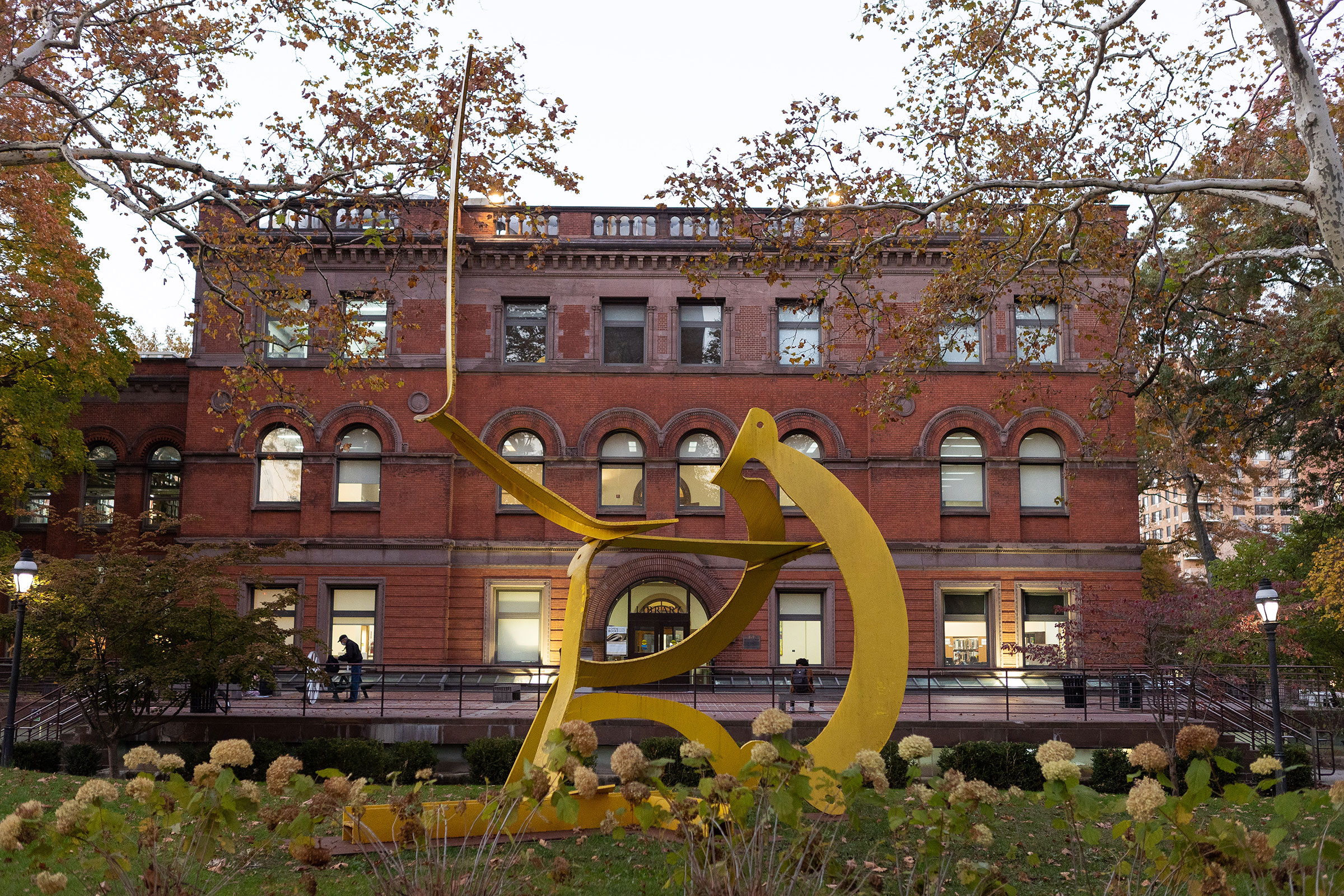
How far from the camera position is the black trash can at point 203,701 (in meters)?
17.8

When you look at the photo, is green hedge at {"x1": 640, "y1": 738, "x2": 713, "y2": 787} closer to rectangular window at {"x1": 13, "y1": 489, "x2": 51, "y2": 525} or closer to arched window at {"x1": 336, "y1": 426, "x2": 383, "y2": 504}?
arched window at {"x1": 336, "y1": 426, "x2": 383, "y2": 504}

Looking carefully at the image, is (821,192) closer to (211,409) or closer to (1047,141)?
(1047,141)

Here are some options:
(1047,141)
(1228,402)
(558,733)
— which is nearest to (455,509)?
(1047,141)

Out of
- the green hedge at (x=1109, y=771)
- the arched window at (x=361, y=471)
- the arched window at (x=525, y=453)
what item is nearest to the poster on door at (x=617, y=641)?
the arched window at (x=525, y=453)

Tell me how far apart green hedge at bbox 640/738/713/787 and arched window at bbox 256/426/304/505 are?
51.9 ft

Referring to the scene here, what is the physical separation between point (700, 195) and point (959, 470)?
15.3 meters

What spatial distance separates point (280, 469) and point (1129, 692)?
21.8 m

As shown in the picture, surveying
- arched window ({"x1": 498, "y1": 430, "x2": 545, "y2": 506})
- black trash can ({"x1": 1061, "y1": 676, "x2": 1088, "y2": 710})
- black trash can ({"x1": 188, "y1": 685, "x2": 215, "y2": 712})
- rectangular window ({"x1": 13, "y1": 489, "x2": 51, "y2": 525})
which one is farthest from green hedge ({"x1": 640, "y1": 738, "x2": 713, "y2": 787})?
rectangular window ({"x1": 13, "y1": 489, "x2": 51, "y2": 525})

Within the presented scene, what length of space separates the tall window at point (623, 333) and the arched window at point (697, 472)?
8.99 feet

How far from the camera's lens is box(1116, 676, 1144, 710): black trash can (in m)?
21.1

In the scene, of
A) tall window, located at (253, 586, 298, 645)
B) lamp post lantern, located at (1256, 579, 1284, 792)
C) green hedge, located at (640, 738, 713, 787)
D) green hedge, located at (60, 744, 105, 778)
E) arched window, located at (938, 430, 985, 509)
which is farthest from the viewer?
arched window, located at (938, 430, 985, 509)

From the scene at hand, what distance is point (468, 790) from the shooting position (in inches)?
504

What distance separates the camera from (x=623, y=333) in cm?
2839

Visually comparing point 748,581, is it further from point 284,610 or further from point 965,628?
point 284,610
